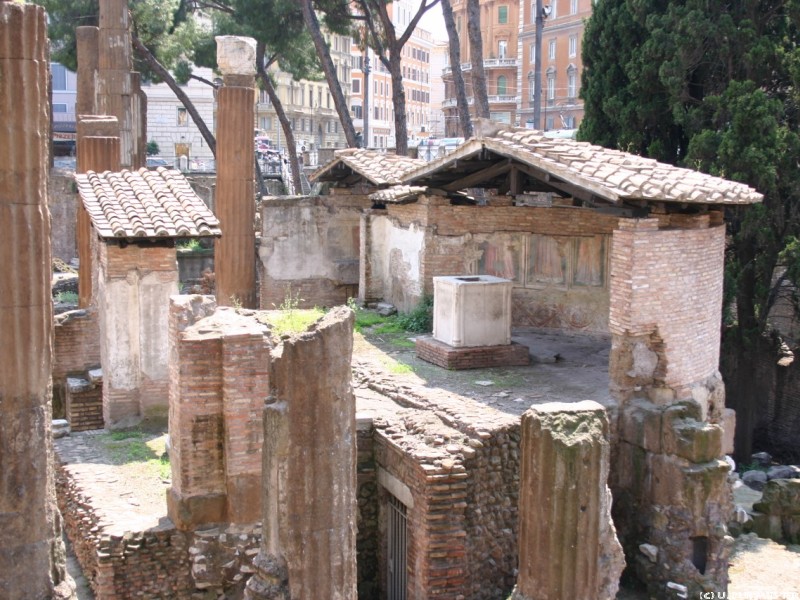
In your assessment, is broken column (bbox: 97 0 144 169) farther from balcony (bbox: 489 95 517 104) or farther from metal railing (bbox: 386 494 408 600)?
balcony (bbox: 489 95 517 104)

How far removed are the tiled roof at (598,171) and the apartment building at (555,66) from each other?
32.4 m

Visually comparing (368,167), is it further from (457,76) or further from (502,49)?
(502,49)

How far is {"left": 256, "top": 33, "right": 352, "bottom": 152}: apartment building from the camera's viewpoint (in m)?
54.5

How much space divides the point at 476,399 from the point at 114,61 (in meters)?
11.7

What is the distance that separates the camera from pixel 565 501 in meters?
5.92

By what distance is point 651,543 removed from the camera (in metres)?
10.0

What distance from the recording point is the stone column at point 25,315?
5613mm

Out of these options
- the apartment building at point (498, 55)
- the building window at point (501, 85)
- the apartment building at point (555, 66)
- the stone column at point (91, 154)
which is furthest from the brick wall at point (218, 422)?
the building window at point (501, 85)

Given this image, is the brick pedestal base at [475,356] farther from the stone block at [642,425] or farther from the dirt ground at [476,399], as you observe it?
the stone block at [642,425]

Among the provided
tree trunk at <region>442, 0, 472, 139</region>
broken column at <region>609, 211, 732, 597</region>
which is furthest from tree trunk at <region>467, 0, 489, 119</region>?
broken column at <region>609, 211, 732, 597</region>

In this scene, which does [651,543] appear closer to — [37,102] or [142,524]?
[142,524]

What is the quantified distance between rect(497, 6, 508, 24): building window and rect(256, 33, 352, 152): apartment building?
8.58 metres

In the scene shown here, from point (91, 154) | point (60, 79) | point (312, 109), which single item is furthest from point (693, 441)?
point (312, 109)

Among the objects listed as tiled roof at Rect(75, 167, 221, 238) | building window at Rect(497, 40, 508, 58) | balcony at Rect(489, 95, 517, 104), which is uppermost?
building window at Rect(497, 40, 508, 58)
